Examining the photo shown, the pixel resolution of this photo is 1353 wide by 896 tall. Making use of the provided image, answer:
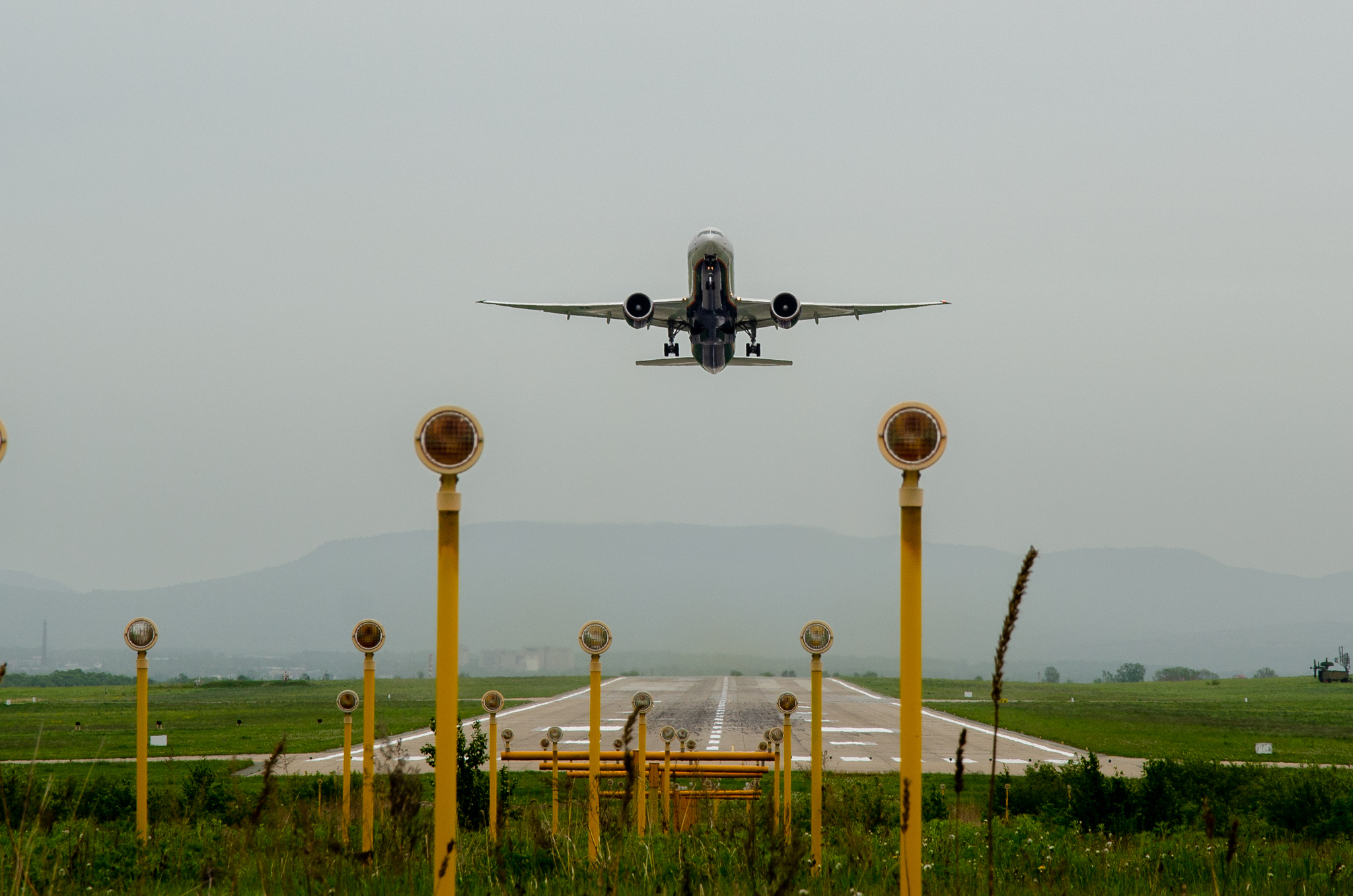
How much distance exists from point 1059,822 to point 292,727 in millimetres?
34738

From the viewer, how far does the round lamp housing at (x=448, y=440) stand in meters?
4.92

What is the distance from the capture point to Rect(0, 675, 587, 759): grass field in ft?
105

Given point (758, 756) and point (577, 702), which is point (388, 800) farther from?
point (577, 702)

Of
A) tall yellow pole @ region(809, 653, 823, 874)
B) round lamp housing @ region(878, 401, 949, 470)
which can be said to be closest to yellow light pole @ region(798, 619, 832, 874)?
tall yellow pole @ region(809, 653, 823, 874)

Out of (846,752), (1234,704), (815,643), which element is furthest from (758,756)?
(1234,704)

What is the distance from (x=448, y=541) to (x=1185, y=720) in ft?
164

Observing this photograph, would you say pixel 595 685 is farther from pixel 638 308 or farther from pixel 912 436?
pixel 638 308

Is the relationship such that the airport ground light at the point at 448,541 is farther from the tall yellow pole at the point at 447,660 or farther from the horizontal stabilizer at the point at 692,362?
the horizontal stabilizer at the point at 692,362

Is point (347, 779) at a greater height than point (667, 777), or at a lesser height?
greater

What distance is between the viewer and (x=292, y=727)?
41.4 m

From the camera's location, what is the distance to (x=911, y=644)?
4.95 meters

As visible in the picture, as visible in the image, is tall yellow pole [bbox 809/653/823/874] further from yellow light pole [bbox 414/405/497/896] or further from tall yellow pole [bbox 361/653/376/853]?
yellow light pole [bbox 414/405/497/896]

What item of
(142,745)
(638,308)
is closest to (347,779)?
(142,745)

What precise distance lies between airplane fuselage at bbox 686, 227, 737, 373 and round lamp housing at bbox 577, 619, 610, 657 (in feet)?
78.3
